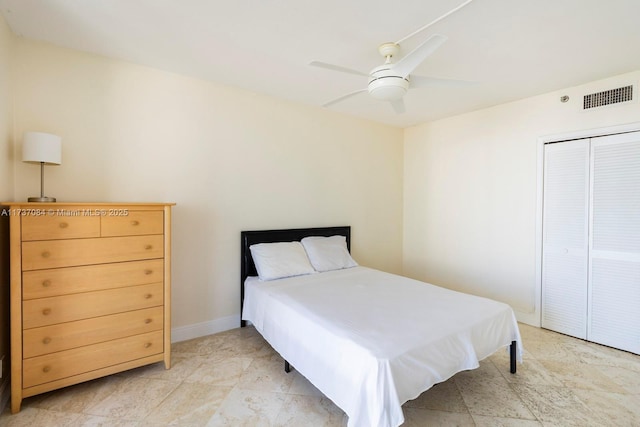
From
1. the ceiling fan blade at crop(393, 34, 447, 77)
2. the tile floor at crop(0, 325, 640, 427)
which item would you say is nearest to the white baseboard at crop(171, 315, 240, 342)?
the tile floor at crop(0, 325, 640, 427)

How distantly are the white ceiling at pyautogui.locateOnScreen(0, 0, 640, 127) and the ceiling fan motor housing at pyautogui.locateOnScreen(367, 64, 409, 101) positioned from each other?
0.32 metres

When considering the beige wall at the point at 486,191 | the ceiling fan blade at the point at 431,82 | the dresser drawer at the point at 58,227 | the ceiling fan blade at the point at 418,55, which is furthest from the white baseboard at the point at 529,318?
the dresser drawer at the point at 58,227

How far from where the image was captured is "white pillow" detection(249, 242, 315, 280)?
2883 millimetres

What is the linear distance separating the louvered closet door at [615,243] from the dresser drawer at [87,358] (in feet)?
12.9

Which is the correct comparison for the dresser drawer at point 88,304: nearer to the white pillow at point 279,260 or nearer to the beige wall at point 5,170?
the beige wall at point 5,170

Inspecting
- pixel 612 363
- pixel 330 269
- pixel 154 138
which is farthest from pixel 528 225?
pixel 154 138

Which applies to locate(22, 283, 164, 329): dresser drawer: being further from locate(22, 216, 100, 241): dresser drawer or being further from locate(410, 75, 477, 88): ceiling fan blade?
locate(410, 75, 477, 88): ceiling fan blade

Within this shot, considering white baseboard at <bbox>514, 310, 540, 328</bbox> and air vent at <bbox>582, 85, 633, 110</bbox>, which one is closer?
air vent at <bbox>582, 85, 633, 110</bbox>

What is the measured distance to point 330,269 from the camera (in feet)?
10.6

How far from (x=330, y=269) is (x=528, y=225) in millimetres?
2239

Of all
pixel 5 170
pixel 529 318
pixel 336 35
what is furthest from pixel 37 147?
pixel 529 318

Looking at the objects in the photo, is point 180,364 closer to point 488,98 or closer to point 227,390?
point 227,390

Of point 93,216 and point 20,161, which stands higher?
point 20,161

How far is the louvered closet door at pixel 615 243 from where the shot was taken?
2629 millimetres
